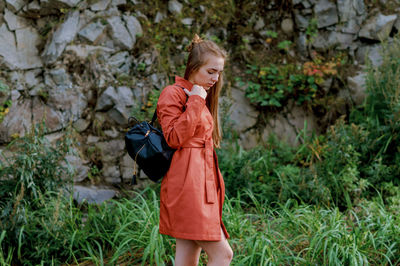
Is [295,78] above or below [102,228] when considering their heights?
above

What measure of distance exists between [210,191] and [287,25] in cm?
432

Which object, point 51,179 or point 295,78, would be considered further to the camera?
point 295,78

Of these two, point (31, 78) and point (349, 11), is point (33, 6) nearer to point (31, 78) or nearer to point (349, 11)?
point (31, 78)

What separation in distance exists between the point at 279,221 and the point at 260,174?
1050 mm

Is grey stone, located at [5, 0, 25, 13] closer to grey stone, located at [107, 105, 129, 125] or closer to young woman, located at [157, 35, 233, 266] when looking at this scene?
grey stone, located at [107, 105, 129, 125]

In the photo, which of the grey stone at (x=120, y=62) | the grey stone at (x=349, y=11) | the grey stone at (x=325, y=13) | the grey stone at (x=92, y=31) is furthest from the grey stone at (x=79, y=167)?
the grey stone at (x=349, y=11)

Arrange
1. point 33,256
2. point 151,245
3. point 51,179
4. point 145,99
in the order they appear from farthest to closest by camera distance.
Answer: point 145,99 < point 51,179 < point 33,256 < point 151,245

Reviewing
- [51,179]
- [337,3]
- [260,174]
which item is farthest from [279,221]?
[337,3]

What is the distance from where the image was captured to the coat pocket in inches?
71.6

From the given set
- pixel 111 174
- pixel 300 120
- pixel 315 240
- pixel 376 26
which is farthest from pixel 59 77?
pixel 376 26

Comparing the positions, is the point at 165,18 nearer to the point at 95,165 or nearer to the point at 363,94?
the point at 95,165

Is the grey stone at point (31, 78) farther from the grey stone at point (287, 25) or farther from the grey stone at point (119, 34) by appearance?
the grey stone at point (287, 25)

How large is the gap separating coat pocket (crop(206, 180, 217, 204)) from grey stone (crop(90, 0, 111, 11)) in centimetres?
373

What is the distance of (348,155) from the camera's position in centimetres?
372
